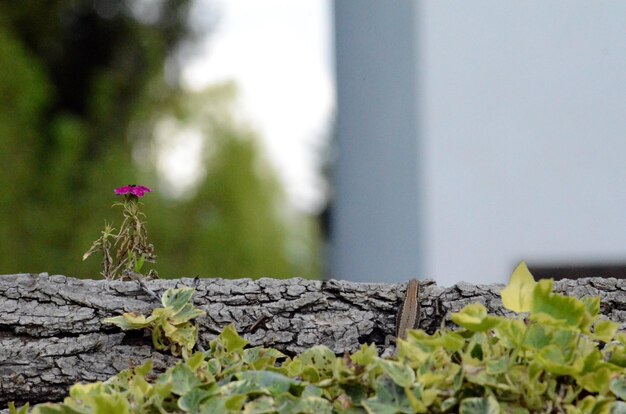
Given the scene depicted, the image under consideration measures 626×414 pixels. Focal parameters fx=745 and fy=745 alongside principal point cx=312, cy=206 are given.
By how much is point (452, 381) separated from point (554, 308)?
0.37 ft

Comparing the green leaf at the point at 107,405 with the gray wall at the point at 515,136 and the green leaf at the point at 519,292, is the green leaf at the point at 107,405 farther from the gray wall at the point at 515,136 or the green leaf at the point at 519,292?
the gray wall at the point at 515,136

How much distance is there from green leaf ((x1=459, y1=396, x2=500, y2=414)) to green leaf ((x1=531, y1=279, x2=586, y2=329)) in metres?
0.09

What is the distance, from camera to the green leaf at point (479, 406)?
2.09 ft

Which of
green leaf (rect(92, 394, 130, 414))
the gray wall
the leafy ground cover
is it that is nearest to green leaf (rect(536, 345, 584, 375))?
the leafy ground cover

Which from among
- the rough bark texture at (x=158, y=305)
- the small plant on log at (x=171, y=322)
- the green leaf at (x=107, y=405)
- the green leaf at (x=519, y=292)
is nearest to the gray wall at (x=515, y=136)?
the rough bark texture at (x=158, y=305)

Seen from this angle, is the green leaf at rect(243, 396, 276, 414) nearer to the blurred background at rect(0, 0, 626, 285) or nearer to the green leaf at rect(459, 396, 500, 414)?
the green leaf at rect(459, 396, 500, 414)

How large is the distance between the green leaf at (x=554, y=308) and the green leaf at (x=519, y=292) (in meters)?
0.02

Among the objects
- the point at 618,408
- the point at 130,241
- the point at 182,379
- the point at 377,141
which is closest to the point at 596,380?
the point at 618,408

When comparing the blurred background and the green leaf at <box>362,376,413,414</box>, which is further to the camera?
the blurred background

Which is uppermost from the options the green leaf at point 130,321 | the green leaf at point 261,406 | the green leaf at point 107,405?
the green leaf at point 130,321

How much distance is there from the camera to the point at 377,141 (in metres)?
2.91

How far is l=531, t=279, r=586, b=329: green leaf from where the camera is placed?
2.20 feet

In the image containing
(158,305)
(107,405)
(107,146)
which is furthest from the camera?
(107,146)

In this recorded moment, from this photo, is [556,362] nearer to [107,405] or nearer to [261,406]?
[261,406]
